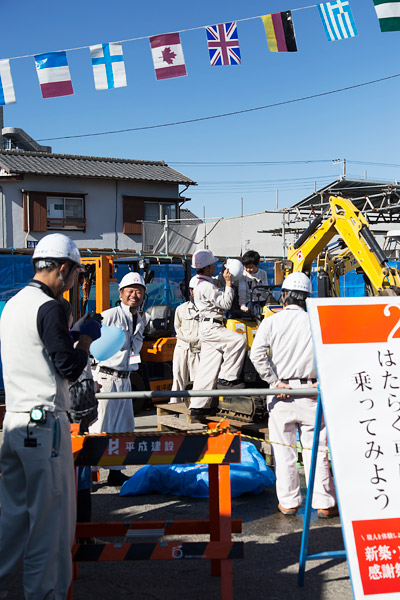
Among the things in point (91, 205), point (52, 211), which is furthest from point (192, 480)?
point (91, 205)

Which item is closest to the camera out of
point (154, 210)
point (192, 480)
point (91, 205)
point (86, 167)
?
point (192, 480)

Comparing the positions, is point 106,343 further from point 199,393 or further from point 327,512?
point 327,512

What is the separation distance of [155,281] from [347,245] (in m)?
5.39

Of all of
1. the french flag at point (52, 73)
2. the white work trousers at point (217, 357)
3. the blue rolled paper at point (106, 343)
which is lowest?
the white work trousers at point (217, 357)

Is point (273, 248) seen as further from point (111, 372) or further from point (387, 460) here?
point (387, 460)

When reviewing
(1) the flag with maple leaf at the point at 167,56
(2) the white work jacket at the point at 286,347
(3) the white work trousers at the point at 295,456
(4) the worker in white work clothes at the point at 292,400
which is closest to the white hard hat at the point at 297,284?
(4) the worker in white work clothes at the point at 292,400

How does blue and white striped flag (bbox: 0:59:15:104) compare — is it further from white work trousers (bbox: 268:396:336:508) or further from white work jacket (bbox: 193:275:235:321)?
white work trousers (bbox: 268:396:336:508)

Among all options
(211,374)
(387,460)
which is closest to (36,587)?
(387,460)

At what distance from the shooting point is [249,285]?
8422 millimetres

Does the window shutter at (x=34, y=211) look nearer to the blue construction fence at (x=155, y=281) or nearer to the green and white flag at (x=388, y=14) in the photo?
the blue construction fence at (x=155, y=281)

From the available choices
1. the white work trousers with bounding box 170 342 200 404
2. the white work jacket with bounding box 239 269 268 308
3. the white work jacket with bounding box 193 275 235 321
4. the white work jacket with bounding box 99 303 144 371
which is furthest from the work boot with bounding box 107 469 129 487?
the white work trousers with bounding box 170 342 200 404

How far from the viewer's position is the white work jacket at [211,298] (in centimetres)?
776

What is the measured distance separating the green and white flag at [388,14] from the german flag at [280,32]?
1224 millimetres

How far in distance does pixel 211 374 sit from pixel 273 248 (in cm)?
1837
